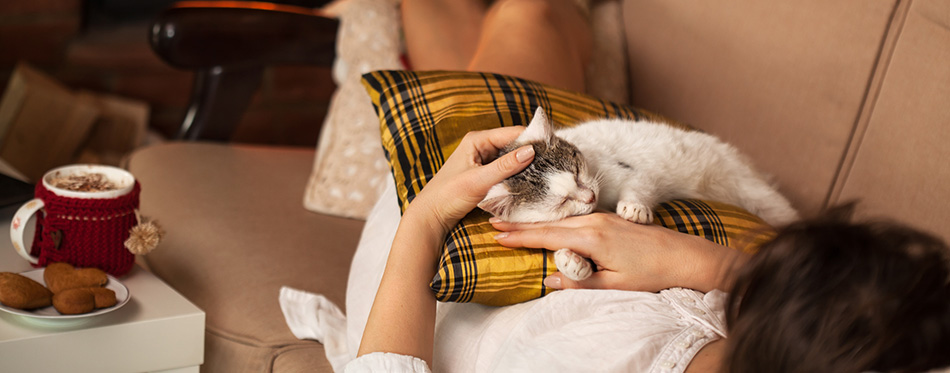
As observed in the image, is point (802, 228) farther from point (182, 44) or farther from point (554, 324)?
point (182, 44)

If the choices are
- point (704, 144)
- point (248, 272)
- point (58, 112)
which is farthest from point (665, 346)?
point (58, 112)

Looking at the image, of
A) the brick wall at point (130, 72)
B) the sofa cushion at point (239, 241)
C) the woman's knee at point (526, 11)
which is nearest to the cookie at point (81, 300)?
the sofa cushion at point (239, 241)

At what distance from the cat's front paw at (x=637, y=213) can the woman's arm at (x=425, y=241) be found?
167 millimetres

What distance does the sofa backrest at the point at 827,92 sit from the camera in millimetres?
1150

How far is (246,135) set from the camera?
319 centimetres

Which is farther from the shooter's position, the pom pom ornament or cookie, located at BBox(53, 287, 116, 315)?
the pom pom ornament

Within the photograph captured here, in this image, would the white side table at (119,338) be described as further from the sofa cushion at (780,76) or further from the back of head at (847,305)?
the sofa cushion at (780,76)

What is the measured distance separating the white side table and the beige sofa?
0.43ft

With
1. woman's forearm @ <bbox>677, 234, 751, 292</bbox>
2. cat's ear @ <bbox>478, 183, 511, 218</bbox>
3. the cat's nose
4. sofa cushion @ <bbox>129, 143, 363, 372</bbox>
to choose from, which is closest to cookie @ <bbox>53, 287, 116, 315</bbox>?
sofa cushion @ <bbox>129, 143, 363, 372</bbox>

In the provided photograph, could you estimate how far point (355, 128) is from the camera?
1.54 m

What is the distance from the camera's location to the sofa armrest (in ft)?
5.14

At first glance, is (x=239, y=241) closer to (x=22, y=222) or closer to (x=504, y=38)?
(x=22, y=222)

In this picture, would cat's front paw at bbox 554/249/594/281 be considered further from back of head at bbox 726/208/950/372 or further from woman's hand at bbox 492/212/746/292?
back of head at bbox 726/208/950/372

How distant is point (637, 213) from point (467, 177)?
240mm
